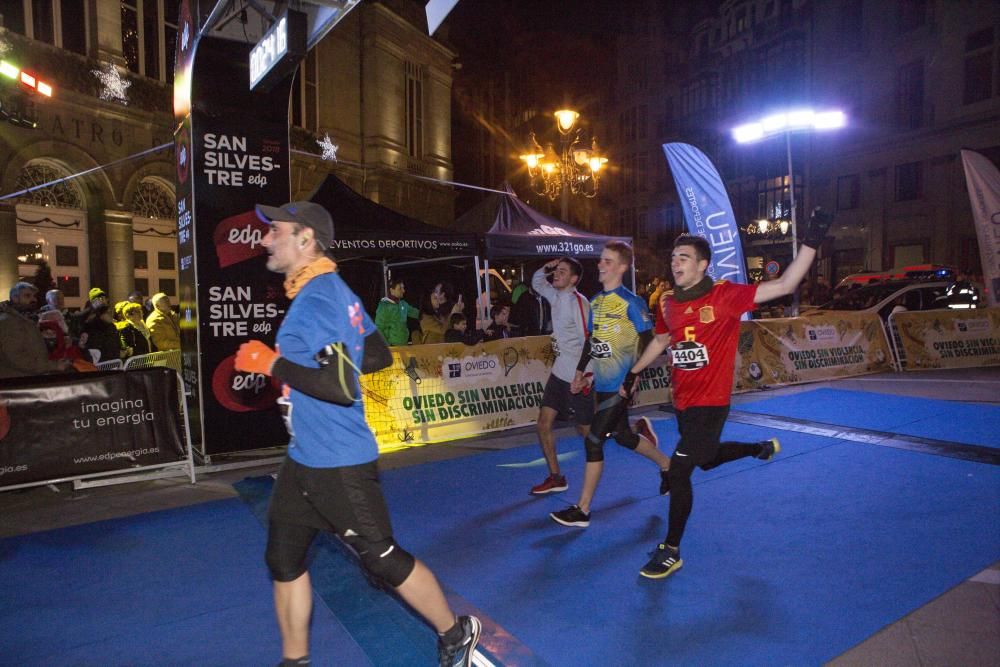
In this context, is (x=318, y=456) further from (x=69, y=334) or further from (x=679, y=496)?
(x=69, y=334)

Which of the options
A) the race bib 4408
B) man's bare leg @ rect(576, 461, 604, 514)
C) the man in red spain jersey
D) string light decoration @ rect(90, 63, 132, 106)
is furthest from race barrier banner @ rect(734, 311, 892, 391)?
string light decoration @ rect(90, 63, 132, 106)

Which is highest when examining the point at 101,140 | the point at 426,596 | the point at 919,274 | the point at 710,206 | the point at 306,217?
the point at 101,140

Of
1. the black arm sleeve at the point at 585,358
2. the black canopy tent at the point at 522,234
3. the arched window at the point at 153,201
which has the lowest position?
the black arm sleeve at the point at 585,358

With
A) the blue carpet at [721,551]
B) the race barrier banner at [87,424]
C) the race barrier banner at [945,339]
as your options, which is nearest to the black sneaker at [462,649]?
the blue carpet at [721,551]

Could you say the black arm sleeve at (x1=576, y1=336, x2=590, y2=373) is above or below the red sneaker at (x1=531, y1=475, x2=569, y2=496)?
above

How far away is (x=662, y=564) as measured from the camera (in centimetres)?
396

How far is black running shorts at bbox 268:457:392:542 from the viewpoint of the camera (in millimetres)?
2557

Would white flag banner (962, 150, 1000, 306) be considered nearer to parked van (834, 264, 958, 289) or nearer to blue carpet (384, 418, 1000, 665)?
parked van (834, 264, 958, 289)

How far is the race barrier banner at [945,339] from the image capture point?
13578 mm

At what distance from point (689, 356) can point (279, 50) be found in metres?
4.96

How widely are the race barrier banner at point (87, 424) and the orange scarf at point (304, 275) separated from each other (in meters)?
4.59

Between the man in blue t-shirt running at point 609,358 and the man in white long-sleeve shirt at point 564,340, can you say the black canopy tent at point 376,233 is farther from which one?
the man in blue t-shirt running at point 609,358

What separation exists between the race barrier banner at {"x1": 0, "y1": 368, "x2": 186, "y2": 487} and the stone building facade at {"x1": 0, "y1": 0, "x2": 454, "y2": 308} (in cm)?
543

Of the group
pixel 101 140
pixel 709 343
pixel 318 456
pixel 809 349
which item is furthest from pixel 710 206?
pixel 101 140
